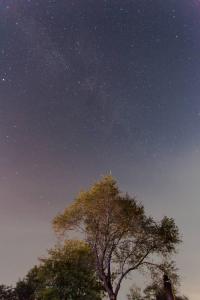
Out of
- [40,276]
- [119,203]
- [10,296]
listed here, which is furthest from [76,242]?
[10,296]

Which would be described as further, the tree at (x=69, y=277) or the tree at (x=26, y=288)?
the tree at (x=26, y=288)

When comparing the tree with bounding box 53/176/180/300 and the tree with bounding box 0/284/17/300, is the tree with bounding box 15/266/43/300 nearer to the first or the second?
the tree with bounding box 0/284/17/300

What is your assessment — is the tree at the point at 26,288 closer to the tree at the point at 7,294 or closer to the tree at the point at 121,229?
the tree at the point at 7,294

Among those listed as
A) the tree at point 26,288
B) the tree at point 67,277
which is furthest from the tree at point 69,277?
the tree at point 26,288

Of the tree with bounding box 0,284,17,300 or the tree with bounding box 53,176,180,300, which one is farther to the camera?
the tree with bounding box 0,284,17,300

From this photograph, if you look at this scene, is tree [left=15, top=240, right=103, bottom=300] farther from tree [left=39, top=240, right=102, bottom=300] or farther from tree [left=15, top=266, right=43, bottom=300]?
tree [left=15, top=266, right=43, bottom=300]

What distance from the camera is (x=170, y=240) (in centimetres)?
4478

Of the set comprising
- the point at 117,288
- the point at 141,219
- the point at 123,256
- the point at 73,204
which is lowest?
the point at 117,288

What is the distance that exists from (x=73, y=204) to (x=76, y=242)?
2290 cm

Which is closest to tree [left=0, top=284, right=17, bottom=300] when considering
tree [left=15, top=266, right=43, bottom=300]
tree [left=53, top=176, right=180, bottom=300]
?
tree [left=15, top=266, right=43, bottom=300]

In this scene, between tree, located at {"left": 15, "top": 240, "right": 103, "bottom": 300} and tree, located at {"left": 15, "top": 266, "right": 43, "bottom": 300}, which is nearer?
tree, located at {"left": 15, "top": 240, "right": 103, "bottom": 300}

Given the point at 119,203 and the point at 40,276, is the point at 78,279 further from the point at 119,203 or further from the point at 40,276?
the point at 119,203

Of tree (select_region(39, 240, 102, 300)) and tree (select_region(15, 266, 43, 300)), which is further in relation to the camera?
tree (select_region(15, 266, 43, 300))

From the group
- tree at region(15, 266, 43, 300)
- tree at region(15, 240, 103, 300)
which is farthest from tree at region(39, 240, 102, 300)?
tree at region(15, 266, 43, 300)
